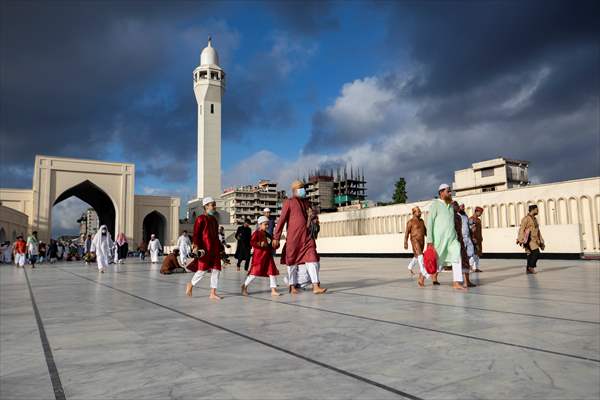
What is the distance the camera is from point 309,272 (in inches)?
260

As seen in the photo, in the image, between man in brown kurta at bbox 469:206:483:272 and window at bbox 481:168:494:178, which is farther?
window at bbox 481:168:494:178

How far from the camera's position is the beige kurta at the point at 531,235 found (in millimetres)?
9992

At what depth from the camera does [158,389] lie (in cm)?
222

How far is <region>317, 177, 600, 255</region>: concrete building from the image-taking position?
17.5 m

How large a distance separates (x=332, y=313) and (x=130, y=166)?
48.4m

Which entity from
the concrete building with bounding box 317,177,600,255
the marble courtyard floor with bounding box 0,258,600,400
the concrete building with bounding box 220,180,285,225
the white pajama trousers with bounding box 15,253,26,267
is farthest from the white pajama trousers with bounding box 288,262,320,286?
the concrete building with bounding box 220,180,285,225

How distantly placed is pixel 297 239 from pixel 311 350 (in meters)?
3.79

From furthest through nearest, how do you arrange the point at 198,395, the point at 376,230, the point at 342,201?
the point at 342,201, the point at 376,230, the point at 198,395

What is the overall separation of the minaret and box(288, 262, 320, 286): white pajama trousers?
5322 centimetres

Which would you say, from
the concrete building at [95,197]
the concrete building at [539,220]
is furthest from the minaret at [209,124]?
the concrete building at [539,220]

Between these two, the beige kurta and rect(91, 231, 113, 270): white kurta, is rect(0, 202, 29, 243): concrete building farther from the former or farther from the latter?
the beige kurta

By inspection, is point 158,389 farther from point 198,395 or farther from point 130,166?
point 130,166

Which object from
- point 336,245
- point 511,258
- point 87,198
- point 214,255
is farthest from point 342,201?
point 214,255

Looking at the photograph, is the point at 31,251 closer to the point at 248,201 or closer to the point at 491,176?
the point at 491,176
